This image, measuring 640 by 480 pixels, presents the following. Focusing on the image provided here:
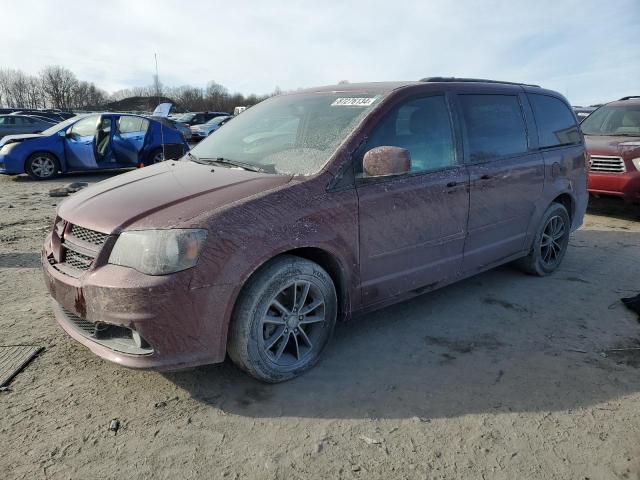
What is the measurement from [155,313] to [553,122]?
4173 millimetres

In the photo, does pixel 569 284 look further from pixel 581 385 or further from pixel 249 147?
pixel 249 147

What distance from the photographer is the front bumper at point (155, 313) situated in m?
2.51

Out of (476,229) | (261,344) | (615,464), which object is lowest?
(615,464)

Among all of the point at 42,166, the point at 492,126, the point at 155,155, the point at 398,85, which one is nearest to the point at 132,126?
the point at 155,155

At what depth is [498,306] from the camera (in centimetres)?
422

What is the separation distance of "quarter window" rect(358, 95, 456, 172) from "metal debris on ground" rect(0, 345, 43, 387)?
258 cm

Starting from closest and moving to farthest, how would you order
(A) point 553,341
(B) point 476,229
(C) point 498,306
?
(A) point 553,341, (B) point 476,229, (C) point 498,306

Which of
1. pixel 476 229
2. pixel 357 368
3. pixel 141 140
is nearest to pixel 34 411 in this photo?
pixel 357 368

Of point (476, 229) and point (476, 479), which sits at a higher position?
point (476, 229)

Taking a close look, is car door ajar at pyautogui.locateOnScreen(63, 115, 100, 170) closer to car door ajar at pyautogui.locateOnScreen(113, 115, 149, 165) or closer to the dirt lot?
car door ajar at pyautogui.locateOnScreen(113, 115, 149, 165)

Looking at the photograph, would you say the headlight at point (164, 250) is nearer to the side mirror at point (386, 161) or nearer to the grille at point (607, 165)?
the side mirror at point (386, 161)

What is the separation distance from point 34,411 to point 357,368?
1.85 metres

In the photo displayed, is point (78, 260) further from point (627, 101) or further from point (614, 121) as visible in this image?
point (627, 101)

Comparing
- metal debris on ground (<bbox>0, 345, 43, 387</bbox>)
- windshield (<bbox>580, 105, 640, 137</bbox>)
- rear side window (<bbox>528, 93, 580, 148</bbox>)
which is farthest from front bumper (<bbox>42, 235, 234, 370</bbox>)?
windshield (<bbox>580, 105, 640, 137</bbox>)
